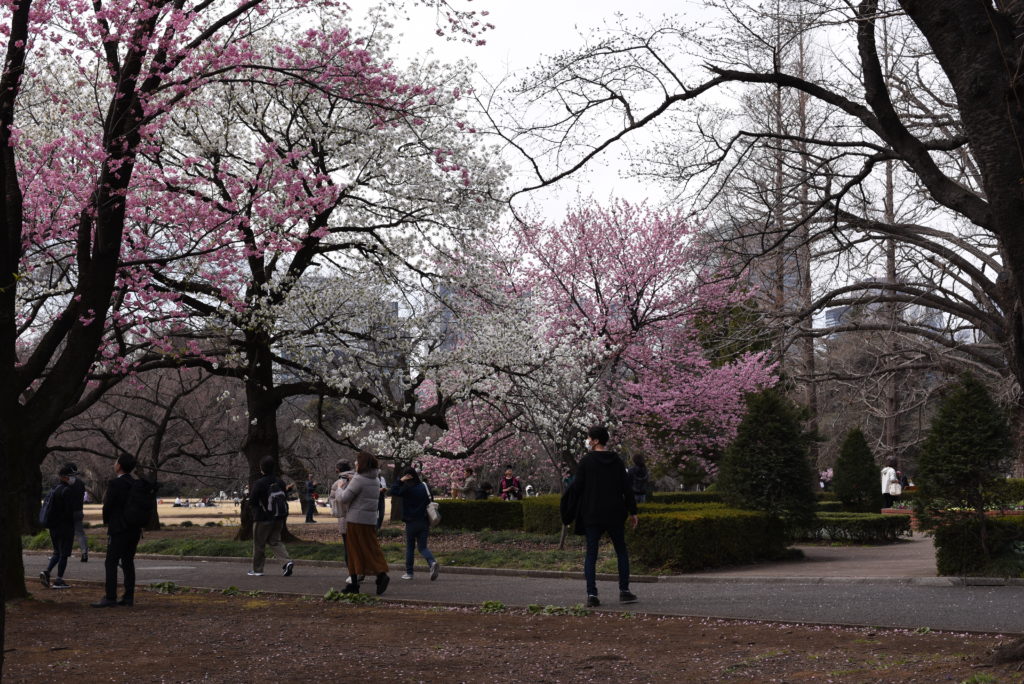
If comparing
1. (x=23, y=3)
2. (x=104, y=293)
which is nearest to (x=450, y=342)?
(x=104, y=293)

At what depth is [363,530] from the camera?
1277cm

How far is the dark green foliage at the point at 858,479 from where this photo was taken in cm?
3119

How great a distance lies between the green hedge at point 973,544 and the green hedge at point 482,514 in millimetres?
14100

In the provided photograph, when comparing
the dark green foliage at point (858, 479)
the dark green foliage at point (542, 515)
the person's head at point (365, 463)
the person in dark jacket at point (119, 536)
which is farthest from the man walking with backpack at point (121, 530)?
the dark green foliage at point (858, 479)

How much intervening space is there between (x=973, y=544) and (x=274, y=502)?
948cm

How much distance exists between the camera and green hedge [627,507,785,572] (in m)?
14.5

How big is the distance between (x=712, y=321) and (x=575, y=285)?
17.2 feet

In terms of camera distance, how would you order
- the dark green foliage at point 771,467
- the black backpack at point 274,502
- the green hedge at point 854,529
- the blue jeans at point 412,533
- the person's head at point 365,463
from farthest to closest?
the green hedge at point 854,529 < the dark green foliage at point 771,467 < the black backpack at point 274,502 < the blue jeans at point 412,533 < the person's head at point 365,463

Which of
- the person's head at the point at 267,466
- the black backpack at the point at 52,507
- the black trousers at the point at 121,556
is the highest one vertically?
the person's head at the point at 267,466

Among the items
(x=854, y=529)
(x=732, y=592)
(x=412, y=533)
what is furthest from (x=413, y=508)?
(x=854, y=529)

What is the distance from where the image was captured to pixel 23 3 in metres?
10.4

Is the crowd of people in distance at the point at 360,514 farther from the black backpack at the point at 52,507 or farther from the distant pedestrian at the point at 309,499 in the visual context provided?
the distant pedestrian at the point at 309,499

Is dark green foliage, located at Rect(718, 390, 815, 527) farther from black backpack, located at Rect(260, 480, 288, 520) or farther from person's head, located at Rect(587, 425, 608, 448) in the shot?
black backpack, located at Rect(260, 480, 288, 520)

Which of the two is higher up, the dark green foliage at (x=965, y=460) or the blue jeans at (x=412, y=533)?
the dark green foliage at (x=965, y=460)
